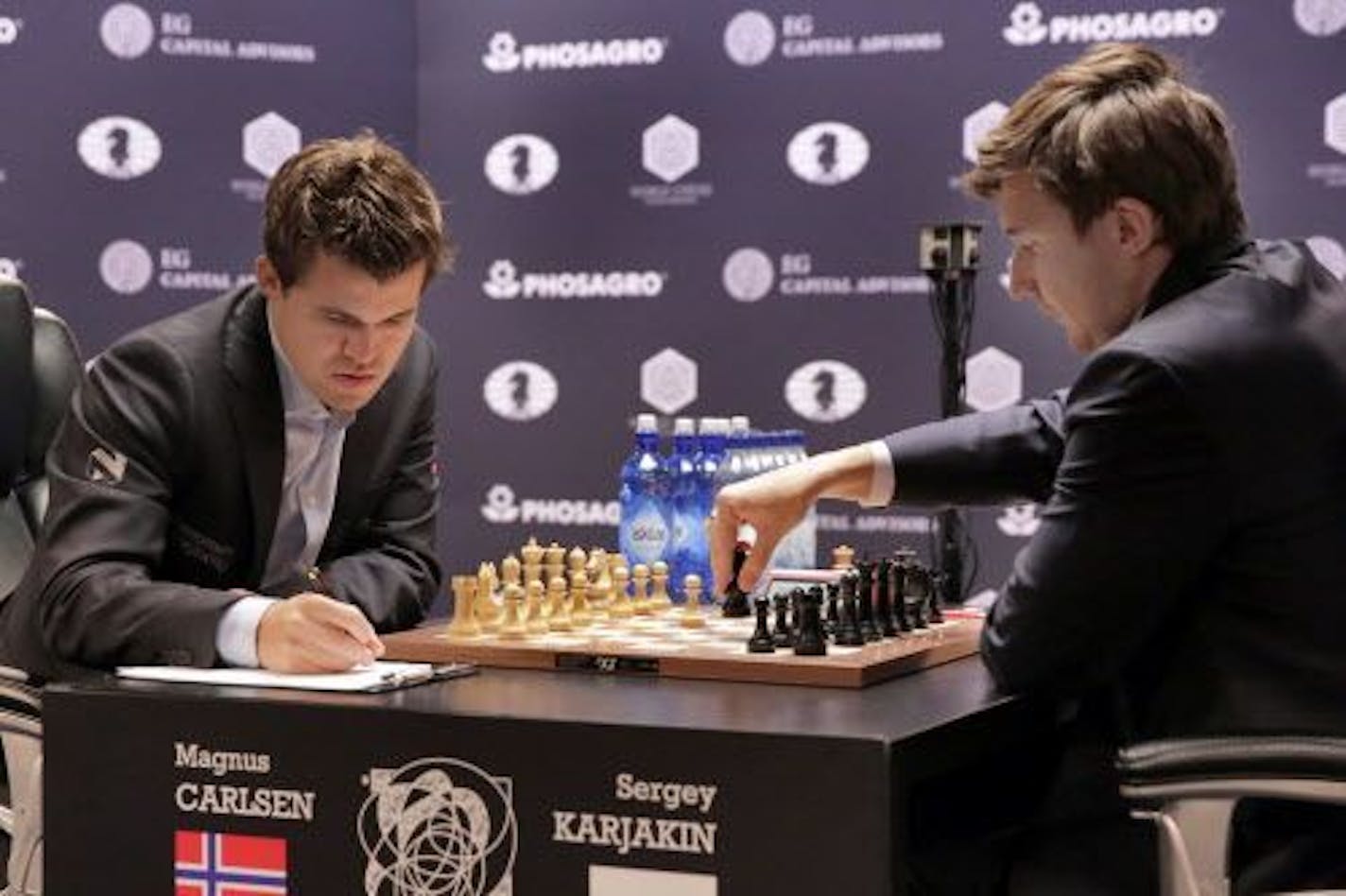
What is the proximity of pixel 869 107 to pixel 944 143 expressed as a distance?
266mm

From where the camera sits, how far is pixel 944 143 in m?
6.29

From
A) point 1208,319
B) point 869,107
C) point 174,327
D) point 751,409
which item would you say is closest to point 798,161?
point 869,107

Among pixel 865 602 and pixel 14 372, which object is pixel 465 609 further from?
→ pixel 14 372

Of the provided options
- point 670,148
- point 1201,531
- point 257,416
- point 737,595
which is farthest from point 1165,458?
point 670,148

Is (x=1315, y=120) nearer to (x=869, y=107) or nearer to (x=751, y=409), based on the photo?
(x=869, y=107)

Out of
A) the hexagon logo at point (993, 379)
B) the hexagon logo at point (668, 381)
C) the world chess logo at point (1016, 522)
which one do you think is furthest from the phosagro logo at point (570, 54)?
the world chess logo at point (1016, 522)

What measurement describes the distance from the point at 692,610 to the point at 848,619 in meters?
0.37

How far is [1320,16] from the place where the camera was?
19.3 ft

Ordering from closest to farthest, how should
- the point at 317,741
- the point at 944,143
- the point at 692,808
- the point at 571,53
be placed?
the point at 692,808
the point at 317,741
the point at 944,143
the point at 571,53

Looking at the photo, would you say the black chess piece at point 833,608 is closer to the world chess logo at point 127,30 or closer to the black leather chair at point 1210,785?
the black leather chair at point 1210,785

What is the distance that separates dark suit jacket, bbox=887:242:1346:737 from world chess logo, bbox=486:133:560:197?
4.60 metres

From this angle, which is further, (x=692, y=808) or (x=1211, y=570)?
(x=1211, y=570)

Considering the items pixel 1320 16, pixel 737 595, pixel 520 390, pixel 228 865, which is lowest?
pixel 228 865

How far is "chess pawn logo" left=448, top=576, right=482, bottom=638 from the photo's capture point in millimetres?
2684
